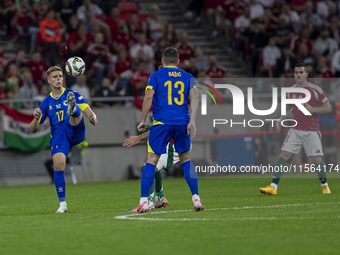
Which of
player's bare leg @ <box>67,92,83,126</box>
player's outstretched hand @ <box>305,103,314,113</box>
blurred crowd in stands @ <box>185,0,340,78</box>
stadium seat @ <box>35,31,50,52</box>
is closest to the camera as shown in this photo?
player's bare leg @ <box>67,92,83,126</box>

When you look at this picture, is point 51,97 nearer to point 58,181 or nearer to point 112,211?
point 58,181

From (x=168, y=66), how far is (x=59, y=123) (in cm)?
199

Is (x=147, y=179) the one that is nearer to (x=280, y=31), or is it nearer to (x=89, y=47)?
(x=89, y=47)

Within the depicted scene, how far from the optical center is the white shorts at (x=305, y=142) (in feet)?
38.9

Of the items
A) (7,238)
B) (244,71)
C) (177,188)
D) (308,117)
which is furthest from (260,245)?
(244,71)

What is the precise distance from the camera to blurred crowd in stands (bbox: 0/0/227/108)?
18203 mm

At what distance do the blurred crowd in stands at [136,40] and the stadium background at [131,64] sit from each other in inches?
1.3

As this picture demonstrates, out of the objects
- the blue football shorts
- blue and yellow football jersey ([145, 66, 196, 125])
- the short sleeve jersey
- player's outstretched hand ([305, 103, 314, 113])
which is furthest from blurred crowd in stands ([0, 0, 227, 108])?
the blue football shorts

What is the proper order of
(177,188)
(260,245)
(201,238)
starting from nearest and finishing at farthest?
(260,245) < (201,238) < (177,188)

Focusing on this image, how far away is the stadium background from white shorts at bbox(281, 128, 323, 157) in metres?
6.25

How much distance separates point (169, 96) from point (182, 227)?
2.19m

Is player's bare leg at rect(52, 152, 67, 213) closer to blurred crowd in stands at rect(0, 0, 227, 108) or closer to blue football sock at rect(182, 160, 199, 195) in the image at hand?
blue football sock at rect(182, 160, 199, 195)

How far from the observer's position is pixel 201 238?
5.93 meters

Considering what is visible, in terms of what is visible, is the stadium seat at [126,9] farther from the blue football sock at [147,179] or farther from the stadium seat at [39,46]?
the blue football sock at [147,179]
